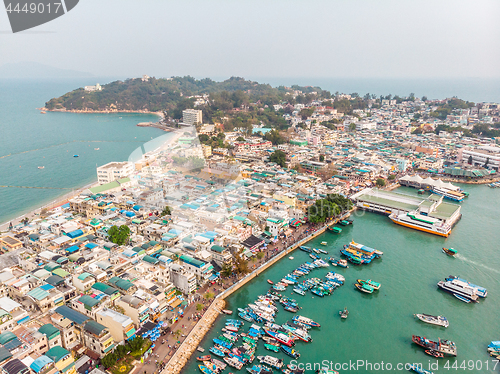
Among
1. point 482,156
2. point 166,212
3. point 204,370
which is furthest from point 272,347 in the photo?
point 482,156

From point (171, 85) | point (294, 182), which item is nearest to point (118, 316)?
point (294, 182)

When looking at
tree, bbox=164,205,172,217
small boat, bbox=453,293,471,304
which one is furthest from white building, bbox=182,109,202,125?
small boat, bbox=453,293,471,304

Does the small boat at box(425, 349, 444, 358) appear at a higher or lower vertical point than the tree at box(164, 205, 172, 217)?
lower

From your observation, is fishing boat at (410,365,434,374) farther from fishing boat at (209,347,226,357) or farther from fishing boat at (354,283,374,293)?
fishing boat at (209,347,226,357)

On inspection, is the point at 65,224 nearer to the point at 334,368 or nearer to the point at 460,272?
the point at 334,368

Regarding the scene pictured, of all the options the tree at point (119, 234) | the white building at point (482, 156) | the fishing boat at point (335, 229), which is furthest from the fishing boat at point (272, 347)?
the white building at point (482, 156)

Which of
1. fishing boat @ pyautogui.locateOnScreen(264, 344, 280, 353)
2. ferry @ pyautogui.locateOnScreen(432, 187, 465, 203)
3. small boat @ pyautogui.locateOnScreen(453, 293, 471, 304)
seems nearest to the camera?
fishing boat @ pyautogui.locateOnScreen(264, 344, 280, 353)

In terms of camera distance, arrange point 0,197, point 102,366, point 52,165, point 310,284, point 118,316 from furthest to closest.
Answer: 1. point 52,165
2. point 0,197
3. point 310,284
4. point 118,316
5. point 102,366
